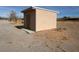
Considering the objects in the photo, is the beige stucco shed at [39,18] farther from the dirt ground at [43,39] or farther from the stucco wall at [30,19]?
the dirt ground at [43,39]

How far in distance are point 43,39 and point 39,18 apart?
18.7 inches

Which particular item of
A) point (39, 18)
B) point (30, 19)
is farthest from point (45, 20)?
point (30, 19)

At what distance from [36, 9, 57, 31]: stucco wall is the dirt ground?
4.1 inches

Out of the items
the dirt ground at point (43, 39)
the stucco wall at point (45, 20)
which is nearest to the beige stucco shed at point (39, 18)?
the stucco wall at point (45, 20)

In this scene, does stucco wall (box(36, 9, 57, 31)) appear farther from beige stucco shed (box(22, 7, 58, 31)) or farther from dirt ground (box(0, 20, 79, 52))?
dirt ground (box(0, 20, 79, 52))

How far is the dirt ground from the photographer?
426cm

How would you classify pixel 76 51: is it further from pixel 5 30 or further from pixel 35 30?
pixel 5 30

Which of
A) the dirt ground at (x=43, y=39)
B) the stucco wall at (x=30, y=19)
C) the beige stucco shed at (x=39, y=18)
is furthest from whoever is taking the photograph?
the stucco wall at (x=30, y=19)

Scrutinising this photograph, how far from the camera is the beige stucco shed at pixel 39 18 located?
4.37 meters

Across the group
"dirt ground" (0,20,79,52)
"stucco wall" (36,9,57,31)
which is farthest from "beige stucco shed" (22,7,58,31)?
"dirt ground" (0,20,79,52)

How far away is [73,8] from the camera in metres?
4.30
